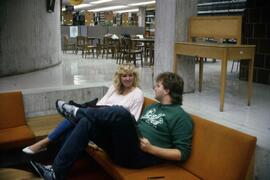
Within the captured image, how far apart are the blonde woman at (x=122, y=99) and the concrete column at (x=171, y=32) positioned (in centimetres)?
137

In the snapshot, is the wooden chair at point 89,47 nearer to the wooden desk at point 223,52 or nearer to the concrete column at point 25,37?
the concrete column at point 25,37

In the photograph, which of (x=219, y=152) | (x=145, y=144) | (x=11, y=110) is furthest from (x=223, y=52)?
(x=11, y=110)

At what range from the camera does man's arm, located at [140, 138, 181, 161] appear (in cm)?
234

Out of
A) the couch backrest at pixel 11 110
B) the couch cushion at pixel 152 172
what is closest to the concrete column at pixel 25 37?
the couch backrest at pixel 11 110

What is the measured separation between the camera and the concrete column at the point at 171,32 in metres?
4.29

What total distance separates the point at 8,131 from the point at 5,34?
11.5 ft

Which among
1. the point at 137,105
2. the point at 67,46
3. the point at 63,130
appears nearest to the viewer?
the point at 63,130

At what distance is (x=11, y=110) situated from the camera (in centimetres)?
367

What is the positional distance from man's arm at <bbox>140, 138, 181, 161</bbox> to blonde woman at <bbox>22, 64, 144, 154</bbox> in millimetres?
696

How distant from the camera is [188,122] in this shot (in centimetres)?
247

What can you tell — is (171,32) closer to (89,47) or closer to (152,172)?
(152,172)

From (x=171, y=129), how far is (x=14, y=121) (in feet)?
6.83

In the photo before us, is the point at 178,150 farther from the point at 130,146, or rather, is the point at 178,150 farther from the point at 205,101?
the point at 205,101

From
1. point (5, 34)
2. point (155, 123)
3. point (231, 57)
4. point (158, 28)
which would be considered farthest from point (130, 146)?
point (5, 34)
